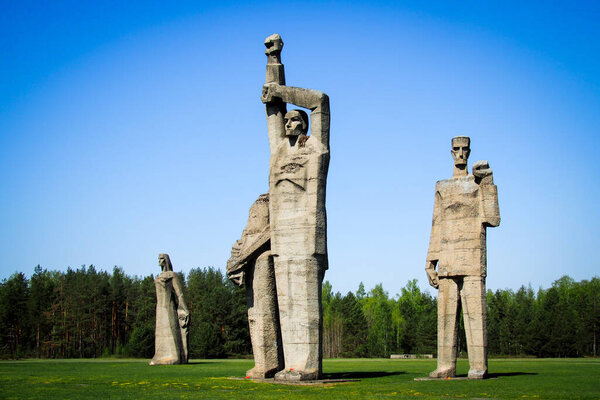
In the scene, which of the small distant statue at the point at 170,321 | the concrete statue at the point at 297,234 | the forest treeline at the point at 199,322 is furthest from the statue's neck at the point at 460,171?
the forest treeline at the point at 199,322

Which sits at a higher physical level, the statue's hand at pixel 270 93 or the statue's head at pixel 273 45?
the statue's head at pixel 273 45

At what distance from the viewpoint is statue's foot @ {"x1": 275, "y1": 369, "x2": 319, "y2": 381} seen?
40.7ft

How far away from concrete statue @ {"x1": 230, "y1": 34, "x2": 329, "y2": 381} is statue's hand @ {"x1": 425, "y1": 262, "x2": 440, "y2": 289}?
337cm

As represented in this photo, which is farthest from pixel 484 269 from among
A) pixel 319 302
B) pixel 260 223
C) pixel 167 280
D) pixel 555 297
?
pixel 555 297

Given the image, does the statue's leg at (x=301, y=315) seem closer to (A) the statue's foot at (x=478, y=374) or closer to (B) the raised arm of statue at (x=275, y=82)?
(B) the raised arm of statue at (x=275, y=82)

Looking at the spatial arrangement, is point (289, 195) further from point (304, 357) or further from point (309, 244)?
point (304, 357)

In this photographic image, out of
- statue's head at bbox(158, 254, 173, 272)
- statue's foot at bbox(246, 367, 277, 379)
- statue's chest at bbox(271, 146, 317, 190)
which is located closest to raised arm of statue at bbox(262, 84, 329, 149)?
statue's chest at bbox(271, 146, 317, 190)

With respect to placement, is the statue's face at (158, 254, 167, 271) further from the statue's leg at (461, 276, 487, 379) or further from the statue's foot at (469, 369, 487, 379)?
the statue's foot at (469, 369, 487, 379)

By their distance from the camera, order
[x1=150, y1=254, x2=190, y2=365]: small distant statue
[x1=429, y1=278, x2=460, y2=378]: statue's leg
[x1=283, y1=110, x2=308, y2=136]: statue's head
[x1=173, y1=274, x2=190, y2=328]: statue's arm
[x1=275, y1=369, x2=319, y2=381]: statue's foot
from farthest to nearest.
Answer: [x1=173, y1=274, x2=190, y2=328]: statue's arm
[x1=150, y1=254, x2=190, y2=365]: small distant statue
[x1=429, y1=278, x2=460, y2=378]: statue's leg
[x1=283, y1=110, x2=308, y2=136]: statue's head
[x1=275, y1=369, x2=319, y2=381]: statue's foot

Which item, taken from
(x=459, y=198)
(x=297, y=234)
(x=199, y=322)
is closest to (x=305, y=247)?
(x=297, y=234)

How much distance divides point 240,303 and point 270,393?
51084 mm

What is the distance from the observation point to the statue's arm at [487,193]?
1447 centimetres

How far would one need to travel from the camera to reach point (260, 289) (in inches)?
558

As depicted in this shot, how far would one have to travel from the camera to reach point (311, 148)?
1336 cm
